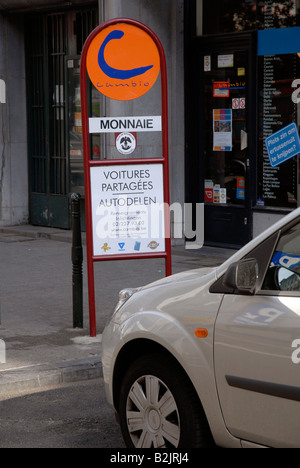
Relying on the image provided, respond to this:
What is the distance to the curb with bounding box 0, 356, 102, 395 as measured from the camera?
21.5 feet

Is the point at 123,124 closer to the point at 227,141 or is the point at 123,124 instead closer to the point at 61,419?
the point at 61,419

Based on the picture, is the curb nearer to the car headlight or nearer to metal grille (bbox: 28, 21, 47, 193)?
the car headlight

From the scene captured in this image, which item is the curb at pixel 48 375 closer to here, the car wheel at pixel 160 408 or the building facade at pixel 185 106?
the car wheel at pixel 160 408

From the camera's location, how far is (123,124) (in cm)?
765

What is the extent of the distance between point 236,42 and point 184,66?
1062mm

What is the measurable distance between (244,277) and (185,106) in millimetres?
9406

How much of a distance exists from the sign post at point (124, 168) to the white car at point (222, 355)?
284 cm

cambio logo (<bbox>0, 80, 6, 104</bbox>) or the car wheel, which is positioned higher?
cambio logo (<bbox>0, 80, 6, 104</bbox>)

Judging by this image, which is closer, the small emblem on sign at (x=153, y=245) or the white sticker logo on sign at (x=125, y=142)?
the white sticker logo on sign at (x=125, y=142)

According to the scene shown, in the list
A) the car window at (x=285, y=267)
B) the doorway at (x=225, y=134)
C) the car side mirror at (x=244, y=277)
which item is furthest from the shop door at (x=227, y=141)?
the car side mirror at (x=244, y=277)

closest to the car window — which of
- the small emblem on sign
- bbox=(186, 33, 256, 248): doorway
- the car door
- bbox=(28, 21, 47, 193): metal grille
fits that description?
the car door

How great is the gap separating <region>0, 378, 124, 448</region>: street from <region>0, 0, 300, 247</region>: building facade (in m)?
6.16

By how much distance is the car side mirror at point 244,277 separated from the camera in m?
4.14
